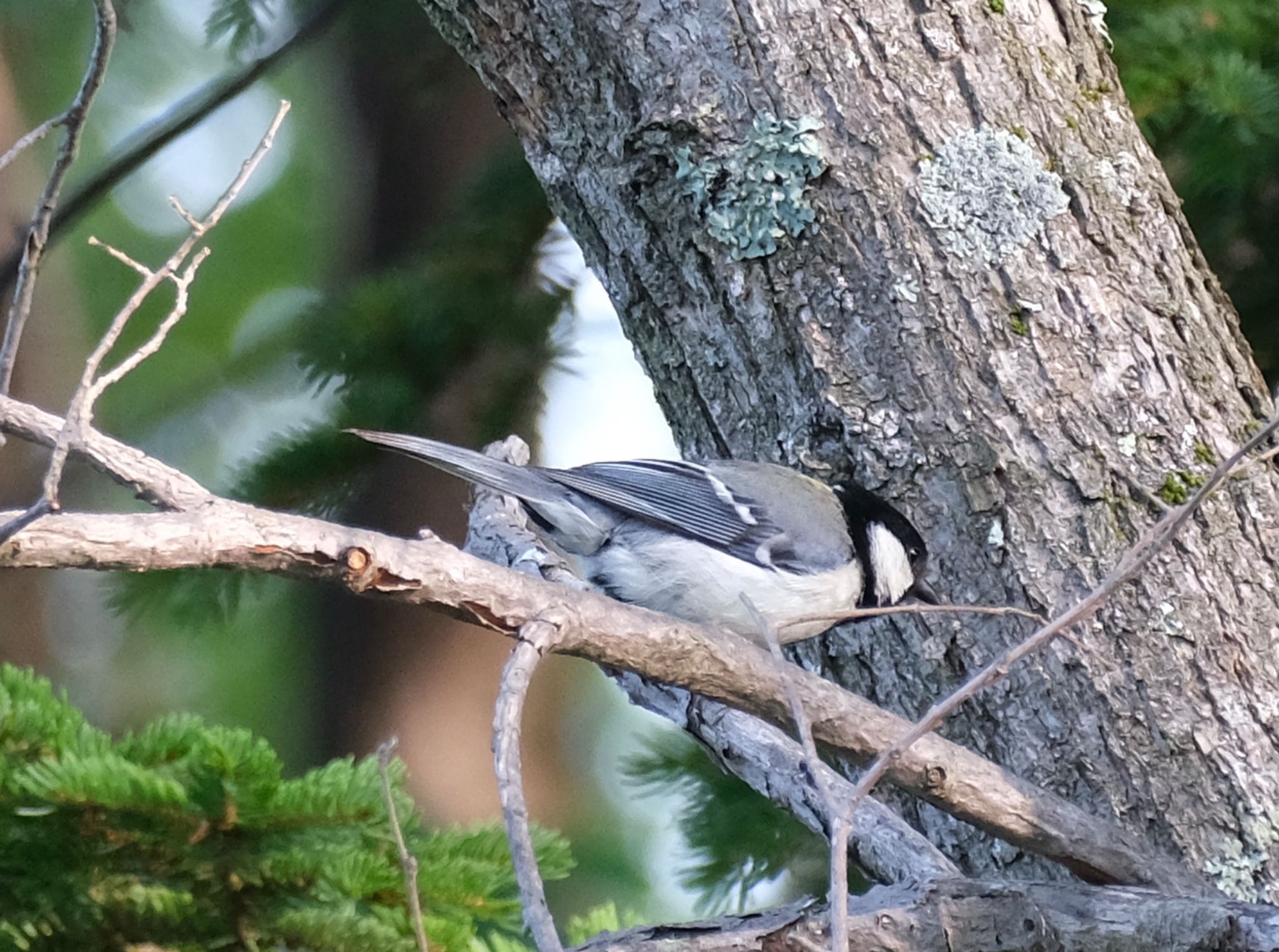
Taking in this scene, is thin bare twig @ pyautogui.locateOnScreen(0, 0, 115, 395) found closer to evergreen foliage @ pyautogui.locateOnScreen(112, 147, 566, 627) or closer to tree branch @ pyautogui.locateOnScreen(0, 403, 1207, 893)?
tree branch @ pyautogui.locateOnScreen(0, 403, 1207, 893)

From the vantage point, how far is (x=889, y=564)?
197 cm

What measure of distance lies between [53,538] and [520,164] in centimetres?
182

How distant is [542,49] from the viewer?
187 cm

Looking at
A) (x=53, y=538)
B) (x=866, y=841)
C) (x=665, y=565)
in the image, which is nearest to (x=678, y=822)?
(x=665, y=565)

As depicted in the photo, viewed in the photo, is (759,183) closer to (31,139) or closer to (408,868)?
(31,139)

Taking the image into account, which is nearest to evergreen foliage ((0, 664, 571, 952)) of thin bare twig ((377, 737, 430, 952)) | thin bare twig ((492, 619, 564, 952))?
thin bare twig ((377, 737, 430, 952))

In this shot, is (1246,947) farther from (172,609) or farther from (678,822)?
(172,609)

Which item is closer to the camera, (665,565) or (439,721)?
(665,565)

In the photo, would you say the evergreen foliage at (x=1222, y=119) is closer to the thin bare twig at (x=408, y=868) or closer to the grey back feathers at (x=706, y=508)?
the grey back feathers at (x=706, y=508)

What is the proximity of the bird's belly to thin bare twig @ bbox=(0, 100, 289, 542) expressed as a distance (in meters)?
0.95

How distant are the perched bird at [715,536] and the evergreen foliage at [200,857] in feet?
2.21

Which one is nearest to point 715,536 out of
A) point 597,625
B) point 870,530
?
point 870,530

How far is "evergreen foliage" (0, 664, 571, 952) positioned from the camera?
4.33 feet

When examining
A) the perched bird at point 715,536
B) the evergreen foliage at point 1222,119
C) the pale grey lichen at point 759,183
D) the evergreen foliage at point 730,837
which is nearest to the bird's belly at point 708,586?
the perched bird at point 715,536
